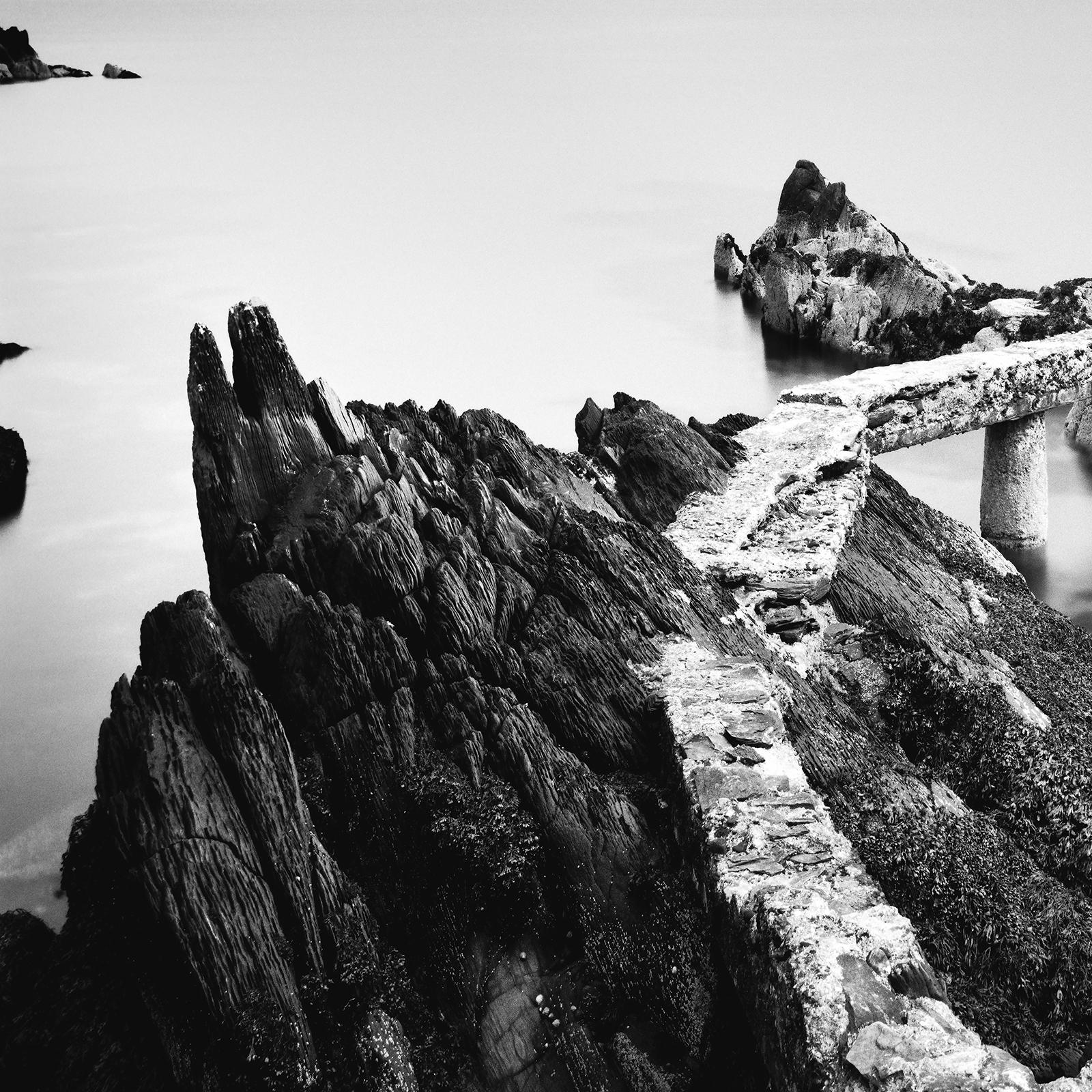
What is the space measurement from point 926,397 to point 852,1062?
20.4 metres

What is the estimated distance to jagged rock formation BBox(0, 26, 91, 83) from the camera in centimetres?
10081

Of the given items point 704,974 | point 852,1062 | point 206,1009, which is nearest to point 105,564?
point 206,1009

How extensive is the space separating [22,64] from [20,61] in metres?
0.33

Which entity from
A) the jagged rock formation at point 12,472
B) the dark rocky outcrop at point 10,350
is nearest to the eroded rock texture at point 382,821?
the jagged rock formation at point 12,472

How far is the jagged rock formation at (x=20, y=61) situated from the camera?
101m

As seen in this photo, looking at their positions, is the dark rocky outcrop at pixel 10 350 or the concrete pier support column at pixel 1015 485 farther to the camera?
the dark rocky outcrop at pixel 10 350

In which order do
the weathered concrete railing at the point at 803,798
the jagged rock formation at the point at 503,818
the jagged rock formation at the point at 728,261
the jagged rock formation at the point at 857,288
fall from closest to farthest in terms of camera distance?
the weathered concrete railing at the point at 803,798 < the jagged rock formation at the point at 503,818 < the jagged rock formation at the point at 857,288 < the jagged rock formation at the point at 728,261

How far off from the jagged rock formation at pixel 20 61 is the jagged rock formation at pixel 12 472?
73573 mm

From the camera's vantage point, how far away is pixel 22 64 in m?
103

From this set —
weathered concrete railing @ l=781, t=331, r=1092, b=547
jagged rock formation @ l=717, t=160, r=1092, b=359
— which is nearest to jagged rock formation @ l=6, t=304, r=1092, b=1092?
weathered concrete railing @ l=781, t=331, r=1092, b=547

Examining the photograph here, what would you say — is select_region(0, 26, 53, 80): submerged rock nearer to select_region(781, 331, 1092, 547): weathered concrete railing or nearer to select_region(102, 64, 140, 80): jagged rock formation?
select_region(102, 64, 140, 80): jagged rock formation

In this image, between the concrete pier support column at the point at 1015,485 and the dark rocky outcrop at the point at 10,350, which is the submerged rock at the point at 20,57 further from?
the concrete pier support column at the point at 1015,485

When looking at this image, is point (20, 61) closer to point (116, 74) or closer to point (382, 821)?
point (116, 74)

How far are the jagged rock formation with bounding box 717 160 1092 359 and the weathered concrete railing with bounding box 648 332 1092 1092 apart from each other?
1431 centimetres
